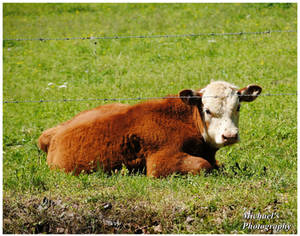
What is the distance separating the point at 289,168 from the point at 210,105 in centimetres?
168

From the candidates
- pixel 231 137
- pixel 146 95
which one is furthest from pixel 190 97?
pixel 146 95

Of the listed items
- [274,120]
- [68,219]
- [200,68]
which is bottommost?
[68,219]

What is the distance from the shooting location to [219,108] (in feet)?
23.7

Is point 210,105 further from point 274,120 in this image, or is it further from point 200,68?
point 200,68

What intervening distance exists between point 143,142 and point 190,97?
1.01 meters

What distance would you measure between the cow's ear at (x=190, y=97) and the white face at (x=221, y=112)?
0.43ft

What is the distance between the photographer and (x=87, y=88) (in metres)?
14.0

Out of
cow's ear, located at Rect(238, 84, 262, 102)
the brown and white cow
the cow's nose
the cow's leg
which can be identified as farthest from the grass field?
cow's ear, located at Rect(238, 84, 262, 102)

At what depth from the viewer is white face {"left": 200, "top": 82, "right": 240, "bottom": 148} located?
7.15 m

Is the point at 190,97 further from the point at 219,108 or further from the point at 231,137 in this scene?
the point at 231,137

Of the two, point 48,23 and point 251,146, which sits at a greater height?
point 48,23

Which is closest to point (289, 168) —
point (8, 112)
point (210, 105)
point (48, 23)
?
point (210, 105)

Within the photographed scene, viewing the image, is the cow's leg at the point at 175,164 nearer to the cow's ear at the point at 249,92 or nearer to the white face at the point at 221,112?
the white face at the point at 221,112

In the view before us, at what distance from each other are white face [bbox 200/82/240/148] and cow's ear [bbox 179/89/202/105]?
13 centimetres
